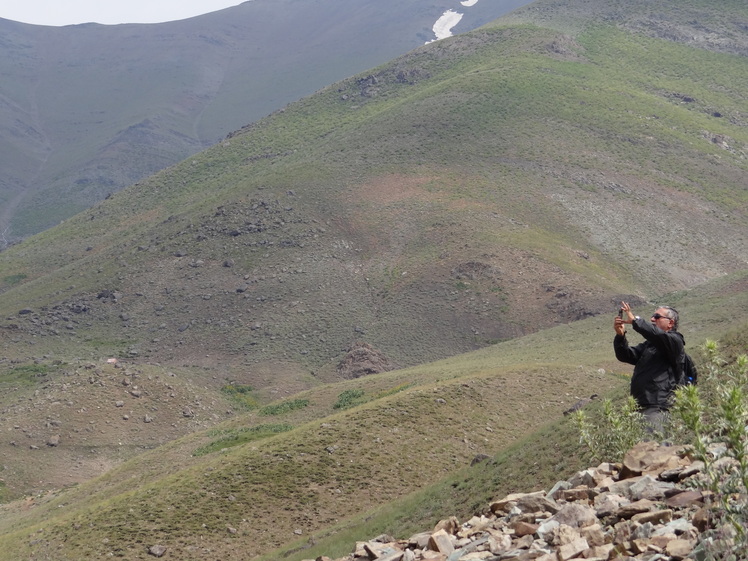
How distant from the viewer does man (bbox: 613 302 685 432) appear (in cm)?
1116

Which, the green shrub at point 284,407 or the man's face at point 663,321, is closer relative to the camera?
the man's face at point 663,321

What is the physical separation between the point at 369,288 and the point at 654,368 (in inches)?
2267

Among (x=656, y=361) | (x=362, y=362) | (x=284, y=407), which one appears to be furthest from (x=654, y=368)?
(x=362, y=362)

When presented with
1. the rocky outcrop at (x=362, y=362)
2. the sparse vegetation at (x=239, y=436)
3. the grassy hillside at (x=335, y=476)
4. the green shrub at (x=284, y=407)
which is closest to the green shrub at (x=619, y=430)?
the grassy hillside at (x=335, y=476)

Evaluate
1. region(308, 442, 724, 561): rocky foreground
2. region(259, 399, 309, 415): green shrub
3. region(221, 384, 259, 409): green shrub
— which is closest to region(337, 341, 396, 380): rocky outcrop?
region(221, 384, 259, 409): green shrub

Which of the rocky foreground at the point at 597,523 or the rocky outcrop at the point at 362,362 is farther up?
the rocky foreground at the point at 597,523

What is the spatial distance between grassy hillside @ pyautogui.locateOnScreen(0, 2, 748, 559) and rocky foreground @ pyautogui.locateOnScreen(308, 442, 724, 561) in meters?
6.59

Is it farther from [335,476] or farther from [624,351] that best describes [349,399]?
[624,351]

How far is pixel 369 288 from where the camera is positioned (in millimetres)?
68938

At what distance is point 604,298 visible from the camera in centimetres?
6147

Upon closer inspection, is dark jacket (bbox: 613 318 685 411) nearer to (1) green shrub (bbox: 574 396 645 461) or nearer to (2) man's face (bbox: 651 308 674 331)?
(2) man's face (bbox: 651 308 674 331)

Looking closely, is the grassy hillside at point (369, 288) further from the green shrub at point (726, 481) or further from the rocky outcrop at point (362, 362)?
the green shrub at point (726, 481)

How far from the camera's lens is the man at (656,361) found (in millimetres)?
11164

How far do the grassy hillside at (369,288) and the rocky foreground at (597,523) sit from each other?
6.59 meters
